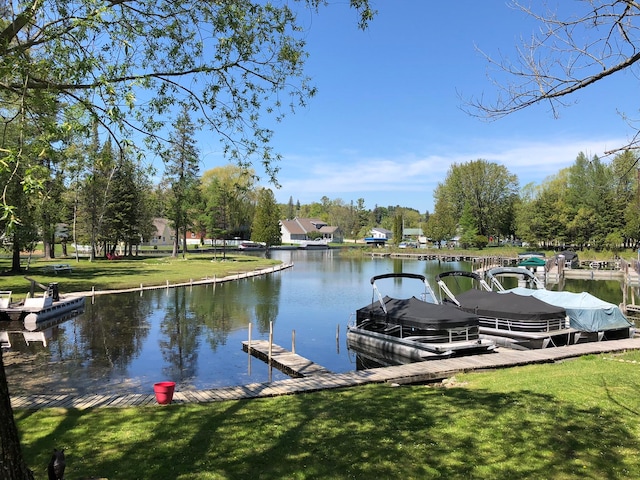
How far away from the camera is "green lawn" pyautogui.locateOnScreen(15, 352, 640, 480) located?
6392 mm

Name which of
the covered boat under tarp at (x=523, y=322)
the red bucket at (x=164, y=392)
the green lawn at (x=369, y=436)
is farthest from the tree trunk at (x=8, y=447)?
the covered boat under tarp at (x=523, y=322)

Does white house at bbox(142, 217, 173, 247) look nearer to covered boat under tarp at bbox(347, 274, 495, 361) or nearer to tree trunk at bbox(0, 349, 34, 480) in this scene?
covered boat under tarp at bbox(347, 274, 495, 361)

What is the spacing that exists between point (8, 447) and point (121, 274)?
43642 mm

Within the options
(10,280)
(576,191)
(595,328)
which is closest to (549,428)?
(595,328)

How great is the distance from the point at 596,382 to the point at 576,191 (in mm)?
84527

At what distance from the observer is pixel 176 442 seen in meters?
7.64

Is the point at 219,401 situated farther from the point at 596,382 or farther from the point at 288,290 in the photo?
the point at 288,290

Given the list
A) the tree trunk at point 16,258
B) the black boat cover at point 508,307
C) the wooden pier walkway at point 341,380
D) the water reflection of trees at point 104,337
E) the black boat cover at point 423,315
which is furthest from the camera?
the tree trunk at point 16,258

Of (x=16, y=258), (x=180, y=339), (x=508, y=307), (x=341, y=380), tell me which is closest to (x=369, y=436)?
(x=341, y=380)

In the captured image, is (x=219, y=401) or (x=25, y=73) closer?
(x=25, y=73)

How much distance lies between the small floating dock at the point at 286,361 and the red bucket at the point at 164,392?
5.89 metres

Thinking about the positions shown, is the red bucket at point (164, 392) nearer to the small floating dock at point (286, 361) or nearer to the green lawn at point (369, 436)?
the green lawn at point (369, 436)

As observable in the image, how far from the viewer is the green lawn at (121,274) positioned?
117 feet

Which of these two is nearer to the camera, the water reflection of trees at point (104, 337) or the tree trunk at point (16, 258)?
the water reflection of trees at point (104, 337)
